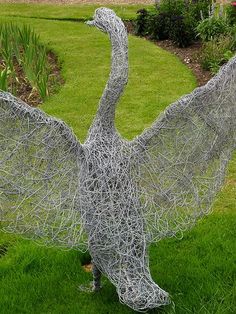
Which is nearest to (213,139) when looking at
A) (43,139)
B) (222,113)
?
(222,113)

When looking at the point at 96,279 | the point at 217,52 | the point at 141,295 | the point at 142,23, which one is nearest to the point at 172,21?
the point at 142,23

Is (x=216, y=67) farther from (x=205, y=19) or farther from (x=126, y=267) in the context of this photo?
(x=126, y=267)

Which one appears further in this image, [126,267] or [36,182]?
[126,267]

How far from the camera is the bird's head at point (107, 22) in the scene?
2846 millimetres

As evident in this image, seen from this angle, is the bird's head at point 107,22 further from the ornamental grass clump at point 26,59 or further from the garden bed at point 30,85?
the garden bed at point 30,85

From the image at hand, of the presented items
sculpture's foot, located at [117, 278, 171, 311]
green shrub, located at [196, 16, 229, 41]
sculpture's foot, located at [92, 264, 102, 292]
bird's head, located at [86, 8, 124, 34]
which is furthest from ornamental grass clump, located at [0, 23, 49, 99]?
sculpture's foot, located at [117, 278, 171, 311]

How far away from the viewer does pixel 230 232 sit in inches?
159

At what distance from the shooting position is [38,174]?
273 cm

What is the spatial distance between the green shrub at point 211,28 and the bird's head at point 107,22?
19.1ft

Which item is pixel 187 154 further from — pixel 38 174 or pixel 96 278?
pixel 96 278

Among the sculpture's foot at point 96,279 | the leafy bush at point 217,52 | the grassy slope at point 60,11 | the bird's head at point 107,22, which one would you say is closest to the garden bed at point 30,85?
the leafy bush at point 217,52

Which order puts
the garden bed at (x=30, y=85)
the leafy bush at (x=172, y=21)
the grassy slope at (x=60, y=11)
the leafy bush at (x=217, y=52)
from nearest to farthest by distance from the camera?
the garden bed at (x=30, y=85) → the leafy bush at (x=217, y=52) → the leafy bush at (x=172, y=21) → the grassy slope at (x=60, y=11)

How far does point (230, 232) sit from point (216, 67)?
12.6 feet

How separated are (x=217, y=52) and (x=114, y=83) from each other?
512 cm
